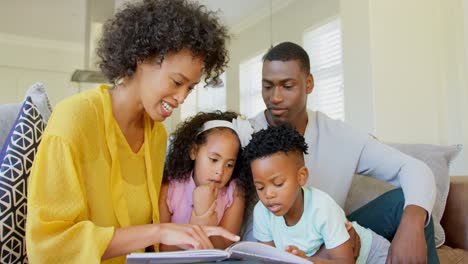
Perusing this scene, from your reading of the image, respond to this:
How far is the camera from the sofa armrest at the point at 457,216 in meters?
1.68

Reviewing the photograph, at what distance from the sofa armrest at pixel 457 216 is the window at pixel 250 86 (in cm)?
259

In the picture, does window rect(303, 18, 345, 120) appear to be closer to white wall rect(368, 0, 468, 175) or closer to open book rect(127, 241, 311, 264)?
white wall rect(368, 0, 468, 175)

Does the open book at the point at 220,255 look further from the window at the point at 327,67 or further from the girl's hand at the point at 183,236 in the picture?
the window at the point at 327,67

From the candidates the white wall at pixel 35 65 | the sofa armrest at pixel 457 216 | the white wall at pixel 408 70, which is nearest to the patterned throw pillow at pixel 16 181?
the sofa armrest at pixel 457 216

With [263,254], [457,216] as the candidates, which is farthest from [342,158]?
[263,254]

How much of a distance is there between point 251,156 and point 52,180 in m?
0.55

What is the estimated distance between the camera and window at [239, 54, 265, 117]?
4273mm

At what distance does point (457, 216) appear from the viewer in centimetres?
169

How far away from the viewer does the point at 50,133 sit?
99 cm

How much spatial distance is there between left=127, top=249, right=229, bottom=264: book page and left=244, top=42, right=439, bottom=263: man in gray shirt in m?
0.61

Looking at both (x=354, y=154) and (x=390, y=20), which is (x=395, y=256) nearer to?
(x=354, y=154)

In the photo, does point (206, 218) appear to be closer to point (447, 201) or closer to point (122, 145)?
point (122, 145)

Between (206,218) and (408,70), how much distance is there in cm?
184

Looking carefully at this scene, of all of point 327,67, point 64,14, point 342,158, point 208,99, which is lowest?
point 342,158
